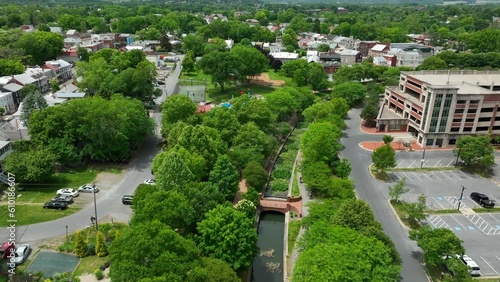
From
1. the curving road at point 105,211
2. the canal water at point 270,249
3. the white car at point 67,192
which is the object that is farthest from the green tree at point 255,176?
the white car at point 67,192

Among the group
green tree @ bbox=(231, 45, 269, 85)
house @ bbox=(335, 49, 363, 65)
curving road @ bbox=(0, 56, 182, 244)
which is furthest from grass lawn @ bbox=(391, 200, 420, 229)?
house @ bbox=(335, 49, 363, 65)

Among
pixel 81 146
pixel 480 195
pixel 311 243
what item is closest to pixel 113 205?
pixel 81 146

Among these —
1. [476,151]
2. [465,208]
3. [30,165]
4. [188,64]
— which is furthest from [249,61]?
[465,208]

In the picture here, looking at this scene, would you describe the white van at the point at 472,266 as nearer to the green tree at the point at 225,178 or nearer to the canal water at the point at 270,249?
the canal water at the point at 270,249

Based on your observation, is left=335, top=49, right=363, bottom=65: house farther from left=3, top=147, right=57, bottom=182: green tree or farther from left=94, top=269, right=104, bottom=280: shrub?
left=94, top=269, right=104, bottom=280: shrub

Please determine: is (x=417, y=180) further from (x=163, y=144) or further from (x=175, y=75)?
(x=175, y=75)
